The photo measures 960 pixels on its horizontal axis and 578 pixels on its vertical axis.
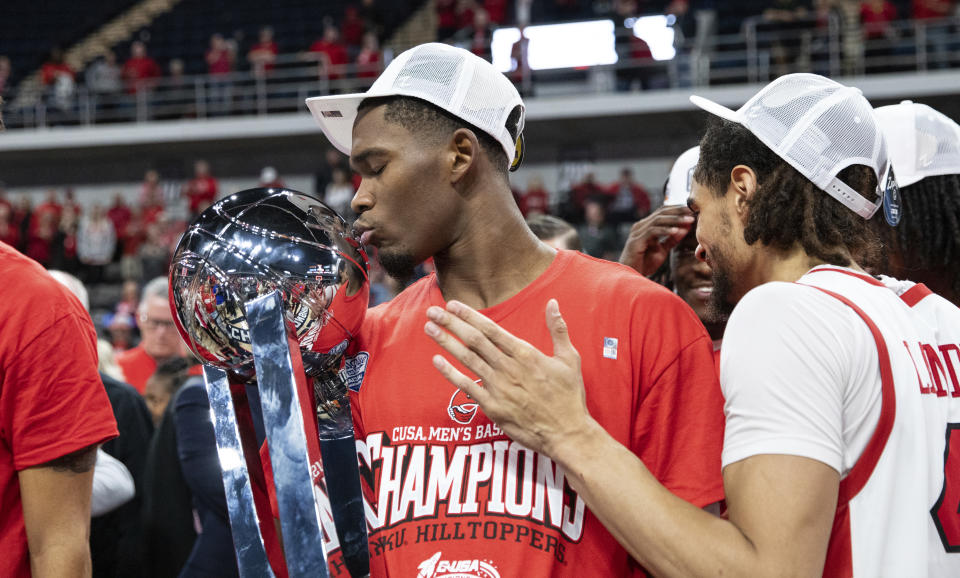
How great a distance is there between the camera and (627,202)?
1188 cm

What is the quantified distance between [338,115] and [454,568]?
0.88 meters

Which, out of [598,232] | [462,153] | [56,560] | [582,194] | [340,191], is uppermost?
[462,153]

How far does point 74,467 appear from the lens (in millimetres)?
1771

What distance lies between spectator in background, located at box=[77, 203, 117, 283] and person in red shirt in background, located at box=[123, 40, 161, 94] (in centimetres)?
247

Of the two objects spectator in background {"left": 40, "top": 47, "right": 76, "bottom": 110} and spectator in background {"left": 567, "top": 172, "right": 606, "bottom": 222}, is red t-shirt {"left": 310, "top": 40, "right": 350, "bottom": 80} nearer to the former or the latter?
spectator in background {"left": 567, "top": 172, "right": 606, "bottom": 222}

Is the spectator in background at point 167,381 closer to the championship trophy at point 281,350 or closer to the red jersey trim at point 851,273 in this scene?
the championship trophy at point 281,350

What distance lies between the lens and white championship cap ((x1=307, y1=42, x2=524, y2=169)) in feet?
5.57

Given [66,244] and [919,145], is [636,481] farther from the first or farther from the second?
[66,244]

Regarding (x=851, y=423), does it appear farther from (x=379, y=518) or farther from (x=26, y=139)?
(x=26, y=139)

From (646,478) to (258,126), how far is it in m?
13.6

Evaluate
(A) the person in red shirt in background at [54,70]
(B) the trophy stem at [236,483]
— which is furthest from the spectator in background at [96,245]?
(B) the trophy stem at [236,483]

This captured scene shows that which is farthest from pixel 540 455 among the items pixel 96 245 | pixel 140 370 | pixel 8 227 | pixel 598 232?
pixel 8 227

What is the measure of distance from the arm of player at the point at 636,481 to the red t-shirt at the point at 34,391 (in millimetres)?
751

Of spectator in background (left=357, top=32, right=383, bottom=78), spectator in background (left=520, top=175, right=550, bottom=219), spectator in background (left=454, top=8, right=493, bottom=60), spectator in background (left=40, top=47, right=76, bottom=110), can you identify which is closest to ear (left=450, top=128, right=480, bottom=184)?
spectator in background (left=520, top=175, right=550, bottom=219)
